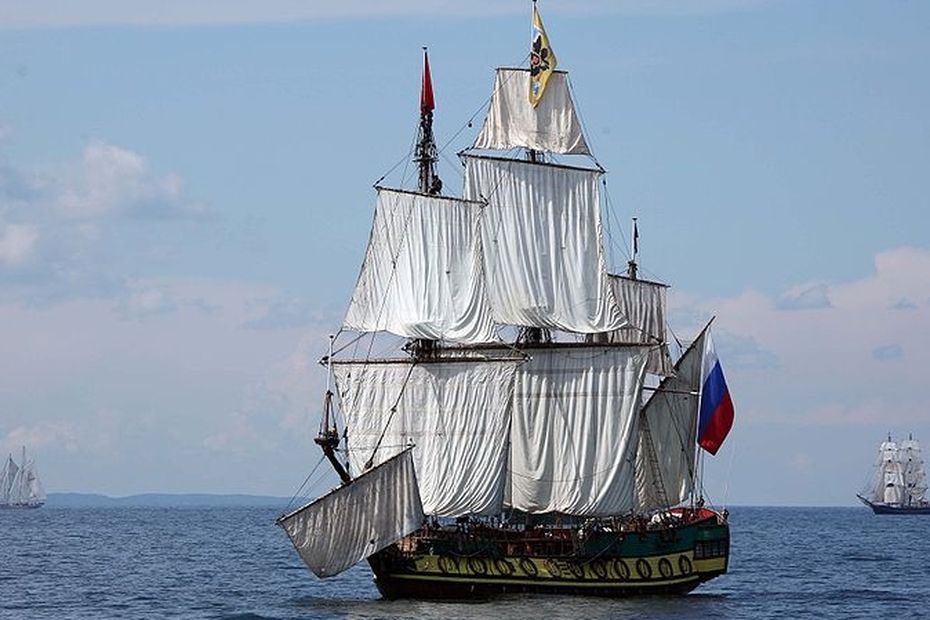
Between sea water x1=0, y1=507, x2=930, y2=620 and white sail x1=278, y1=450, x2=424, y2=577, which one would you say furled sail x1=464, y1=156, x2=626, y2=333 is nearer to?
white sail x1=278, y1=450, x2=424, y2=577

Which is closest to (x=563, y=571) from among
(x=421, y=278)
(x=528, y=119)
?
(x=421, y=278)

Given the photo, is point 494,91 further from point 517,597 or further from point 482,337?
point 517,597

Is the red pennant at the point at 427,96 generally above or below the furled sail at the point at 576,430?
above

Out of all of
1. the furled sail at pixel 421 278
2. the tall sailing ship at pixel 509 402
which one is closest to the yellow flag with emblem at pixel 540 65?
the tall sailing ship at pixel 509 402

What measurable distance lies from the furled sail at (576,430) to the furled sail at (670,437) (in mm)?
3408

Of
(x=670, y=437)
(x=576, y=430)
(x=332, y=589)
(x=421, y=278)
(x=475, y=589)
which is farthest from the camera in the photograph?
(x=332, y=589)

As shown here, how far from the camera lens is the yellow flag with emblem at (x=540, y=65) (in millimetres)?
85312


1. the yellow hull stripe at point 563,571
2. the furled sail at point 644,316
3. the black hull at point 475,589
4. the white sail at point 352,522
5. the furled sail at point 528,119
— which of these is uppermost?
the furled sail at point 528,119

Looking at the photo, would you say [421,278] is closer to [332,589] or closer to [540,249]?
[540,249]

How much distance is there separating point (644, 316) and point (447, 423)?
17.0m

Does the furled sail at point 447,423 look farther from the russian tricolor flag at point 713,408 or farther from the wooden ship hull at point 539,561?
the russian tricolor flag at point 713,408

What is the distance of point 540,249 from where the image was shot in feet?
278

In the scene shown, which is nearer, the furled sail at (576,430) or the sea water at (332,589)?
the sea water at (332,589)

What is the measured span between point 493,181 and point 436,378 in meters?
10.1
